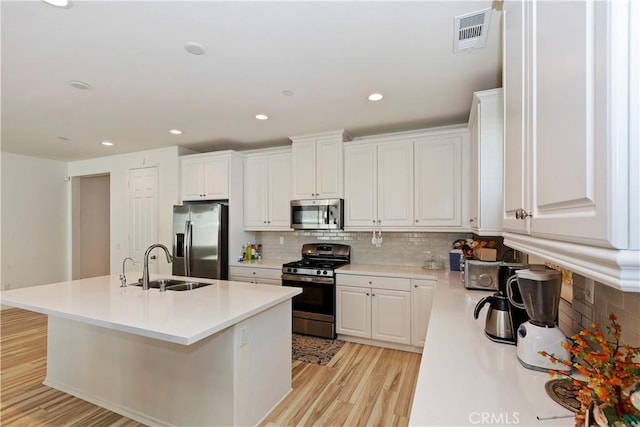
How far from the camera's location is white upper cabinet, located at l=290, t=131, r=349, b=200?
367 centimetres

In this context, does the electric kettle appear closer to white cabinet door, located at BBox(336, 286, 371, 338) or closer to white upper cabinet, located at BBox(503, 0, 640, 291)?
white upper cabinet, located at BBox(503, 0, 640, 291)

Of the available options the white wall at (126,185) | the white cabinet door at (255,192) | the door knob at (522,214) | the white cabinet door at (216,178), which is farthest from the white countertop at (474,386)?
the white wall at (126,185)

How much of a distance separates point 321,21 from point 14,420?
3476 millimetres

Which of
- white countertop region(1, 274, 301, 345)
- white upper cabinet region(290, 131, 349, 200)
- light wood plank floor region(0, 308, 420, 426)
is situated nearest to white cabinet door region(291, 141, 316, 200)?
white upper cabinet region(290, 131, 349, 200)

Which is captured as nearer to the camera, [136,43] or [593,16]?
[593,16]

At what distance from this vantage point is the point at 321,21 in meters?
1.67

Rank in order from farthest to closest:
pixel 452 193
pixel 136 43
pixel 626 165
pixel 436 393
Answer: pixel 452 193 < pixel 136 43 < pixel 436 393 < pixel 626 165

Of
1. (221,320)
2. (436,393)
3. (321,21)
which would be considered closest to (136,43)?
(321,21)

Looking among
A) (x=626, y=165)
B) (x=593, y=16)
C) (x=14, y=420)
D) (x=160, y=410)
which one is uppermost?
(x=593, y=16)

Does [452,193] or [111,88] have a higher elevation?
[111,88]

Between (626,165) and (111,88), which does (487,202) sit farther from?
(111,88)

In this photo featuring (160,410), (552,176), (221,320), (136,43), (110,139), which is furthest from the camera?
(110,139)


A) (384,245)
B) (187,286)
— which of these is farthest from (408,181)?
(187,286)

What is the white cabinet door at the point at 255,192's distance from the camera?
168 inches
